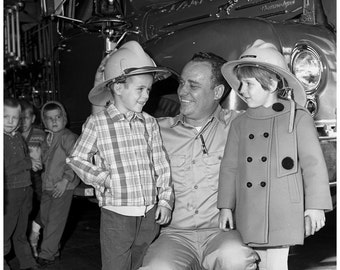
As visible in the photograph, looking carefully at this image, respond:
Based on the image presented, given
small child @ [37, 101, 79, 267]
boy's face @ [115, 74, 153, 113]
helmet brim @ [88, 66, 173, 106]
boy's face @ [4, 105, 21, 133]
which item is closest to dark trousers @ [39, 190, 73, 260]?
small child @ [37, 101, 79, 267]

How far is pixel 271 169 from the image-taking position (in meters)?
1.89

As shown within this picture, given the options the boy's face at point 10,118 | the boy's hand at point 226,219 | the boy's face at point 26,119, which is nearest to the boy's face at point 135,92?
the boy's hand at point 226,219

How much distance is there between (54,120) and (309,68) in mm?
1803

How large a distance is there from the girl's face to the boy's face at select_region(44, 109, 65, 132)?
186cm

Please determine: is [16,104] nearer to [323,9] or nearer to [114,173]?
[114,173]

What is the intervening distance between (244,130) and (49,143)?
6.50 feet

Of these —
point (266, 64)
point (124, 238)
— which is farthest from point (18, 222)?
point (266, 64)

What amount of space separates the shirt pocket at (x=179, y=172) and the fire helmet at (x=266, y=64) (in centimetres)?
39

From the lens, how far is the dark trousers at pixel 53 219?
3309 mm

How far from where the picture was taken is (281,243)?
185 cm

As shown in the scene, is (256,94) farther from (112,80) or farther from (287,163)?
(112,80)

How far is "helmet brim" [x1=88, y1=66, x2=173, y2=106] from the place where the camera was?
2.08 metres

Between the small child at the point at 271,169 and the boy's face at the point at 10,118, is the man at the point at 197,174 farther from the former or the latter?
the boy's face at the point at 10,118

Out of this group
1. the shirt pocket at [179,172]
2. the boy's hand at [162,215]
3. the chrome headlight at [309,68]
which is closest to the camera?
the boy's hand at [162,215]
